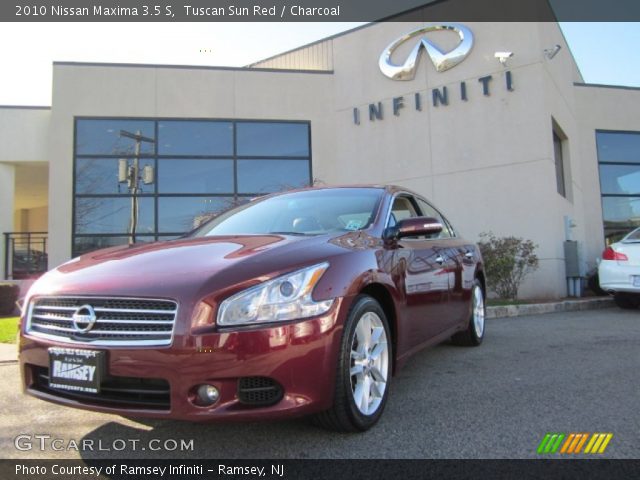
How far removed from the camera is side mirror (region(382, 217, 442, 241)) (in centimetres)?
346

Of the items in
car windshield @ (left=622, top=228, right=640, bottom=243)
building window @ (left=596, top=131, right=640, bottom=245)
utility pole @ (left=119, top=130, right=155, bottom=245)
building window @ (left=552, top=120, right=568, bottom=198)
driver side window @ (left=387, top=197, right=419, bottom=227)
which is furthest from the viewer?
building window @ (left=596, top=131, right=640, bottom=245)

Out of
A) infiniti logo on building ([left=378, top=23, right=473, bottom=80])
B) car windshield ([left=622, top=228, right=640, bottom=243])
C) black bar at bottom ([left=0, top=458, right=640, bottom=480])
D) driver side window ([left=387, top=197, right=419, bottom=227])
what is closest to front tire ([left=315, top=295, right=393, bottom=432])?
black bar at bottom ([left=0, top=458, right=640, bottom=480])

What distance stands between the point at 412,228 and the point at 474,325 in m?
2.34

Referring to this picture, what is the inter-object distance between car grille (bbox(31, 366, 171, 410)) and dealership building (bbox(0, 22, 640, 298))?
382 inches

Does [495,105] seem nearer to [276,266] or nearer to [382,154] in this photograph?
[382,154]

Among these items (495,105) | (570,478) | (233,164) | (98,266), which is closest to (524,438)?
(570,478)

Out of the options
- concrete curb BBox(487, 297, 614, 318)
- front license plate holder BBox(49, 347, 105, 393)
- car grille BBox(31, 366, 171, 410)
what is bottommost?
concrete curb BBox(487, 297, 614, 318)

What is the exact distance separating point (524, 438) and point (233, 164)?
1136 centimetres

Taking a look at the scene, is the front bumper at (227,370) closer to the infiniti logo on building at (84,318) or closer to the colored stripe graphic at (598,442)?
the infiniti logo on building at (84,318)

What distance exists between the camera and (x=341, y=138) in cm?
1334

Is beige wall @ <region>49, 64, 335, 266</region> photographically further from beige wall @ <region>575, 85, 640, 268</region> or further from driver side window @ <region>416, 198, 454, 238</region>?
driver side window @ <region>416, 198, 454, 238</region>

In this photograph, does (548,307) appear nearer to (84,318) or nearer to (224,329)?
(224,329)

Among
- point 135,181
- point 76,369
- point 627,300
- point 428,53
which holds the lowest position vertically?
point 627,300

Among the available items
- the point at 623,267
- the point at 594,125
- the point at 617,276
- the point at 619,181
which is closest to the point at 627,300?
the point at 617,276
